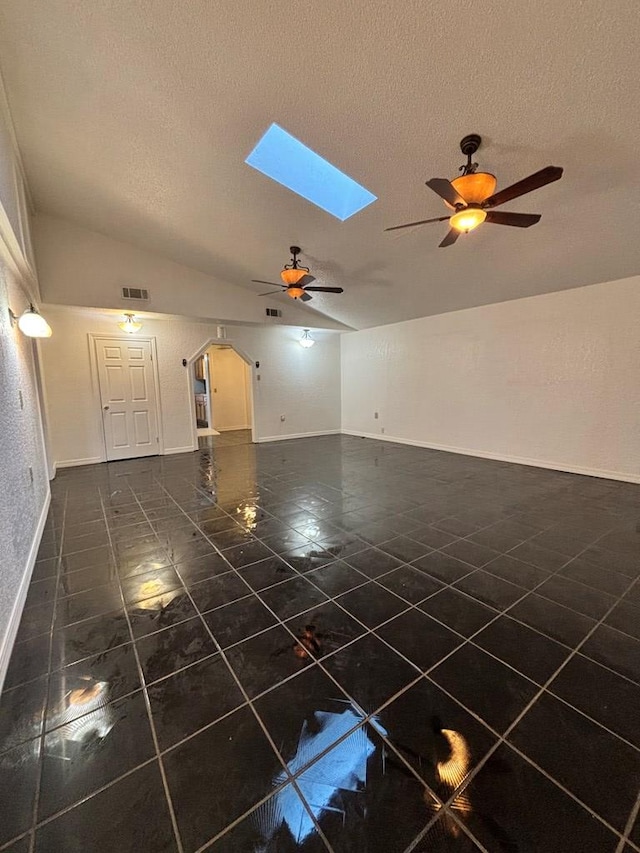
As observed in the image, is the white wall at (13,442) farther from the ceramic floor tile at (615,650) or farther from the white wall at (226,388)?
the white wall at (226,388)

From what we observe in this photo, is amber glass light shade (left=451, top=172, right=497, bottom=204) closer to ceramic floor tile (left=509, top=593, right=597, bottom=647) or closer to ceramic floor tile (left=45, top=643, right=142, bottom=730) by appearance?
ceramic floor tile (left=509, top=593, right=597, bottom=647)

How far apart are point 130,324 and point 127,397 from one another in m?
1.19

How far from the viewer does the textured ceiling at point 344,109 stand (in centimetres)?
197

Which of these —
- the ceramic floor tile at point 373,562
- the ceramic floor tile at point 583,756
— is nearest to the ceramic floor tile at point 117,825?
the ceramic floor tile at point 583,756

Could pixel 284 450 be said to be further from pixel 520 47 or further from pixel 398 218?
pixel 520 47

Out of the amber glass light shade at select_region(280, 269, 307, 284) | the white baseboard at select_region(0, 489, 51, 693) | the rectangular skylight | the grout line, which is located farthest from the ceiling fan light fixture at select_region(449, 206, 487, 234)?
the white baseboard at select_region(0, 489, 51, 693)

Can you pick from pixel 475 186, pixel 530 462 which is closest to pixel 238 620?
pixel 475 186

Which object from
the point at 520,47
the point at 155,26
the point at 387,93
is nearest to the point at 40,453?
the point at 155,26

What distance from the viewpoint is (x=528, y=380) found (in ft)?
16.7

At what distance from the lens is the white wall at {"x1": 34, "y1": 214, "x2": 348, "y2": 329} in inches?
184

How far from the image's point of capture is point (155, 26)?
2088 mm

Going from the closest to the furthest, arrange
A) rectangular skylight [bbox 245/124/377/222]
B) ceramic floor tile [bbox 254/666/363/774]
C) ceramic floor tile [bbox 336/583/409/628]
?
1. ceramic floor tile [bbox 254/666/363/774]
2. ceramic floor tile [bbox 336/583/409/628]
3. rectangular skylight [bbox 245/124/377/222]

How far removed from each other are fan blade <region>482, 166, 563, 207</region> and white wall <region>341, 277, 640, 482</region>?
8.84 ft

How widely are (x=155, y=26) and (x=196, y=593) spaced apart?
337 cm
